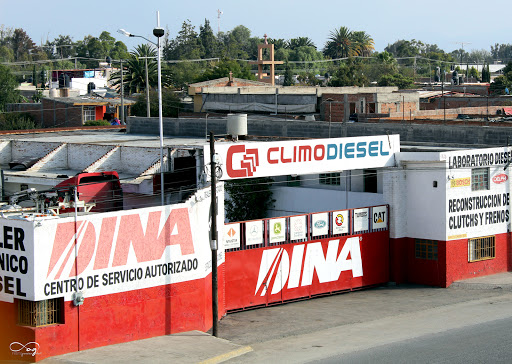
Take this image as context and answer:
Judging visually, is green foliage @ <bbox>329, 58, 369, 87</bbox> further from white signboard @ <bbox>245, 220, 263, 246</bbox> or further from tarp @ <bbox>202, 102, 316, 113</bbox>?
white signboard @ <bbox>245, 220, 263, 246</bbox>

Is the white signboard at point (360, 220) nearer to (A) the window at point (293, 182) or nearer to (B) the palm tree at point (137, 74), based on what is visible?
(A) the window at point (293, 182)

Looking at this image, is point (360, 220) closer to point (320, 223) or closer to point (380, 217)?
point (380, 217)

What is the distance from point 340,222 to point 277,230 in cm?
291

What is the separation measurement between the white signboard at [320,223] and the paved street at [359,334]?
2.33m

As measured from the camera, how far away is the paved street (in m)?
18.3

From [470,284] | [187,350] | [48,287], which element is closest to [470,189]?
[470,284]

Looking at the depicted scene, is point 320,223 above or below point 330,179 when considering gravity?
below

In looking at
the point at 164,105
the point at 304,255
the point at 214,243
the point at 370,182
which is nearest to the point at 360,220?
the point at 304,255

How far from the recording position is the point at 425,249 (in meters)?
27.9

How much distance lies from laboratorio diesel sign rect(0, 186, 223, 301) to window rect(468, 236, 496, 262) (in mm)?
11657

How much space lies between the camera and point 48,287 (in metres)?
17.8

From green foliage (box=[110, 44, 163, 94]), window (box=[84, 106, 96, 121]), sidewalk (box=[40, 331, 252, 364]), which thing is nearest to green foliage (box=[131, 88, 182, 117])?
window (box=[84, 106, 96, 121])

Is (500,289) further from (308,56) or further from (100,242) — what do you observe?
(308,56)

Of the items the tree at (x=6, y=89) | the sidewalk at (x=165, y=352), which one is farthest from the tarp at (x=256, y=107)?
the tree at (x=6, y=89)
